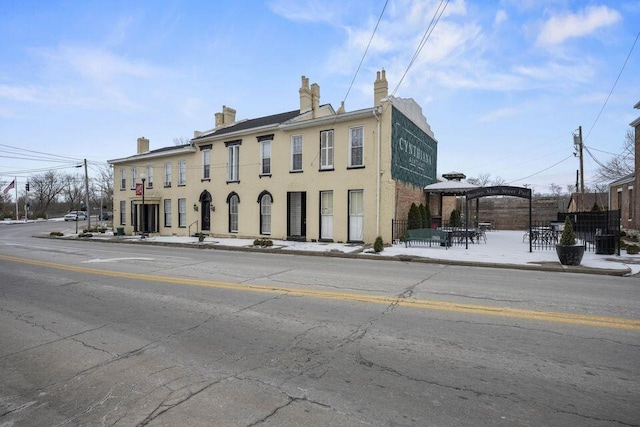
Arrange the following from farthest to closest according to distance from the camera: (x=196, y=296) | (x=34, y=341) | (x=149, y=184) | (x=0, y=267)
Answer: (x=149, y=184) → (x=0, y=267) → (x=196, y=296) → (x=34, y=341)

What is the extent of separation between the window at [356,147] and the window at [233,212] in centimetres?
848

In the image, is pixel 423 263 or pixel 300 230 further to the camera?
pixel 300 230

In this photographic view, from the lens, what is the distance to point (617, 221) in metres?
13.7

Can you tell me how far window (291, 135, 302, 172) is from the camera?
20.3 meters

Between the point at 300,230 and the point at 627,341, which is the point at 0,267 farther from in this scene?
the point at 627,341

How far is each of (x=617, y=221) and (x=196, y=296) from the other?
15.2 m

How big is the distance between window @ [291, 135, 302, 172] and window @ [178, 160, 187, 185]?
9970mm

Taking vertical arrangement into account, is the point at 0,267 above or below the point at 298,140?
below

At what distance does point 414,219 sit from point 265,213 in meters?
8.67

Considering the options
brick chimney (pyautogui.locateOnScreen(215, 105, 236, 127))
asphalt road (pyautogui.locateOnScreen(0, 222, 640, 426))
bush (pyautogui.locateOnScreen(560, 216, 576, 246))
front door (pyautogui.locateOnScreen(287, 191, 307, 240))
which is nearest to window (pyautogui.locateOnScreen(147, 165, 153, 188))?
brick chimney (pyautogui.locateOnScreen(215, 105, 236, 127))

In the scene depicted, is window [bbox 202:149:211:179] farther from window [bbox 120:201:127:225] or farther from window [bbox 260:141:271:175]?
window [bbox 120:201:127:225]

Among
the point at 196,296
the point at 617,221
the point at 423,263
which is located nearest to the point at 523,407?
the point at 196,296

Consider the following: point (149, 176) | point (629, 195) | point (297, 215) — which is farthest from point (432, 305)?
point (149, 176)

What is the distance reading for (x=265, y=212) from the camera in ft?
71.7
